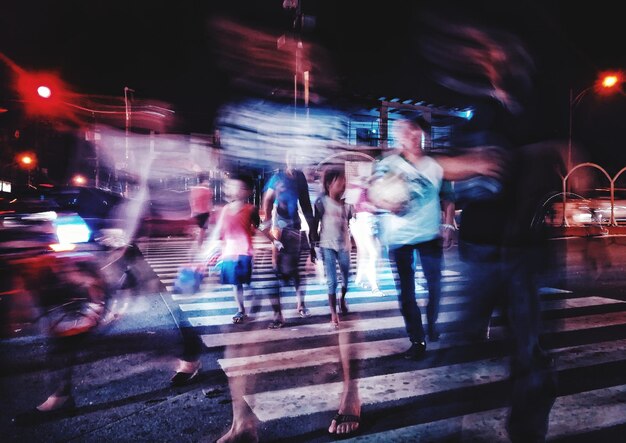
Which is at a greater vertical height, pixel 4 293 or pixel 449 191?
pixel 449 191

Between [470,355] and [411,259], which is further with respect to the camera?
[470,355]

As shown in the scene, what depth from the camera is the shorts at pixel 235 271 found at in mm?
4566

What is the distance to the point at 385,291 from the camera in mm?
7926

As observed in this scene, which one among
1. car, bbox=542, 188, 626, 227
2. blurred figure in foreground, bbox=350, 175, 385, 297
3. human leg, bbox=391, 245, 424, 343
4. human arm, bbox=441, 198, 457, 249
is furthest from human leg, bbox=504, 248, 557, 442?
car, bbox=542, 188, 626, 227

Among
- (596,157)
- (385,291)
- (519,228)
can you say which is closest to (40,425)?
(519,228)

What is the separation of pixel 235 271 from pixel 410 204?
1.90 m

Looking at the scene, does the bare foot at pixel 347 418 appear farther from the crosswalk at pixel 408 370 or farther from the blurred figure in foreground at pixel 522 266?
the blurred figure in foreground at pixel 522 266

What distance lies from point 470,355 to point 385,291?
135 inches

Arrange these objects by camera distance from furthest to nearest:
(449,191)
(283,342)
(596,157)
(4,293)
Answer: (596,157) → (4,293) → (283,342) → (449,191)

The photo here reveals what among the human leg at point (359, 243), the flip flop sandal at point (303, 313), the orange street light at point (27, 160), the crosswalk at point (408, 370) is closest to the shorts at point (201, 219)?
the crosswalk at point (408, 370)

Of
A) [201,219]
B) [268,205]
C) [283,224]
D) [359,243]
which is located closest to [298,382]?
[201,219]

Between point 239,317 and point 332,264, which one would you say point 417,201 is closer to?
point 332,264

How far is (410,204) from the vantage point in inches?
155

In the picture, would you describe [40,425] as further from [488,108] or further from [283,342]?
[488,108]
